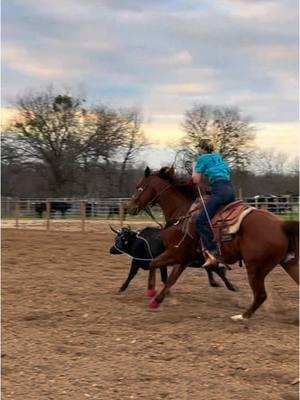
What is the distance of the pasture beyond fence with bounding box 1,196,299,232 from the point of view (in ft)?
84.1

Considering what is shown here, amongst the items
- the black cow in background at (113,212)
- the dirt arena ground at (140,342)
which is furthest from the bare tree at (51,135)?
the dirt arena ground at (140,342)

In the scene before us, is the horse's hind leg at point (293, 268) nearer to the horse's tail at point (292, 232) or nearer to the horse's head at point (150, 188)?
the horse's tail at point (292, 232)

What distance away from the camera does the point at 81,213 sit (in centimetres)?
2492

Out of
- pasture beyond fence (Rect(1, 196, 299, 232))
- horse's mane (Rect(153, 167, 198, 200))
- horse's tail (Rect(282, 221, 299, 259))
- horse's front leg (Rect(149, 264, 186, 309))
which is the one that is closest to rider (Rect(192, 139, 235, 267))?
horse's front leg (Rect(149, 264, 186, 309))

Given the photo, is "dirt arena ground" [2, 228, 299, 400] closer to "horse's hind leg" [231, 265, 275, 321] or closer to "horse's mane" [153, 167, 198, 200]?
"horse's hind leg" [231, 265, 275, 321]

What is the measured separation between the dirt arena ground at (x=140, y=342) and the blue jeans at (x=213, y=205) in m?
0.90

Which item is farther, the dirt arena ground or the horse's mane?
the horse's mane

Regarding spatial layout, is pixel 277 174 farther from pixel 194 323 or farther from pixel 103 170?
pixel 194 323

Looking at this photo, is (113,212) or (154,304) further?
(113,212)

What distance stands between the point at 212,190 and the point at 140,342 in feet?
7.83

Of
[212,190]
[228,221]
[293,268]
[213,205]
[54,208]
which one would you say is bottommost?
[293,268]

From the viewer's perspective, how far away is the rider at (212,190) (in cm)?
740

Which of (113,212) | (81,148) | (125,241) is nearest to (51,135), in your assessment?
(81,148)

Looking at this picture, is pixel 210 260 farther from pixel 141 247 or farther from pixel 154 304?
pixel 141 247
